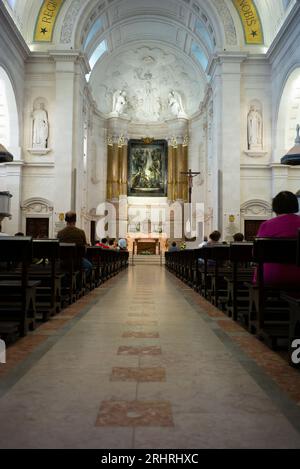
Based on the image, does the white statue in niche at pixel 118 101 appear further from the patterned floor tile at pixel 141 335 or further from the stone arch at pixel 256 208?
the patterned floor tile at pixel 141 335

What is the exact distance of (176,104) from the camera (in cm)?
2639

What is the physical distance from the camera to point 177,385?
2.57 metres

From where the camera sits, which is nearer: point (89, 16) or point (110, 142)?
point (89, 16)

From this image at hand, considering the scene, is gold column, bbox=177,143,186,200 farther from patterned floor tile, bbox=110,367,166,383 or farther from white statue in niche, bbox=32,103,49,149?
patterned floor tile, bbox=110,367,166,383

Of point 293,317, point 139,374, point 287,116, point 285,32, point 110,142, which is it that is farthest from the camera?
point 110,142

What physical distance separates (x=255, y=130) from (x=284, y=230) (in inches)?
614

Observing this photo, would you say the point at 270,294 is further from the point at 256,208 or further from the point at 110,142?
the point at 110,142

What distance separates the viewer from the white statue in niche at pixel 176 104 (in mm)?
26359

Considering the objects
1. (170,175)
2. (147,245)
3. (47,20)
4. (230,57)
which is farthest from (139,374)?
(170,175)

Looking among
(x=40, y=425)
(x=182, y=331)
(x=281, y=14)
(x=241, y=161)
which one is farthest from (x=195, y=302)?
(x=281, y=14)

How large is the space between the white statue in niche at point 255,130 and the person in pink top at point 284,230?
15.3 metres

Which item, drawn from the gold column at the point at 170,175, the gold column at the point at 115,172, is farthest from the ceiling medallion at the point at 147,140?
the gold column at the point at 115,172

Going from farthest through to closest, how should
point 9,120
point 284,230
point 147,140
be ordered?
1. point 147,140
2. point 9,120
3. point 284,230

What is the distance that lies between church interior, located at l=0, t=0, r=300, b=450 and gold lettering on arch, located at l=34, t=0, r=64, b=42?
57 mm
